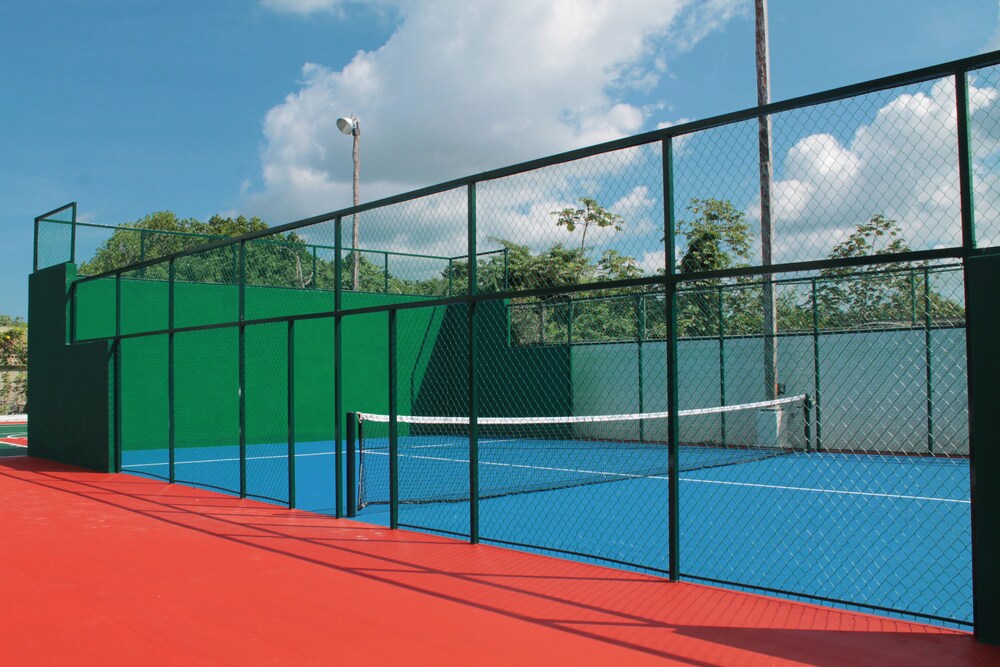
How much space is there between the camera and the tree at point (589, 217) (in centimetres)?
722

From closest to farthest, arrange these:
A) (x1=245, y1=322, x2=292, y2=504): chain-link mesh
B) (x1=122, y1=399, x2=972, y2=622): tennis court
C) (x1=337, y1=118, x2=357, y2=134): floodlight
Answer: (x1=122, y1=399, x2=972, y2=622): tennis court
(x1=245, y1=322, x2=292, y2=504): chain-link mesh
(x1=337, y1=118, x2=357, y2=134): floodlight

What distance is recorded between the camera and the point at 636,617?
4.93m

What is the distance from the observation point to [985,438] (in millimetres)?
4402

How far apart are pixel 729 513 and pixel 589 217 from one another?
3482mm

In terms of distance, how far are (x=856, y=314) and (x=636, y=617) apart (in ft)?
37.4

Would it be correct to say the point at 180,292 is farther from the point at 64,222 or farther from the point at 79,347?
the point at 79,347

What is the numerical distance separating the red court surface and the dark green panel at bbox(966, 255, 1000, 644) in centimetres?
26

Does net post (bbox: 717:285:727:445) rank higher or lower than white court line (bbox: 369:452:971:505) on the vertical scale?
higher

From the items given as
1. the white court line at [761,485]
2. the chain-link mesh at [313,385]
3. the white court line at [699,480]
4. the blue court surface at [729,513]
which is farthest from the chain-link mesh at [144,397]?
the white court line at [761,485]

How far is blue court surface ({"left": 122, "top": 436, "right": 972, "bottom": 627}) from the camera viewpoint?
6.21 metres

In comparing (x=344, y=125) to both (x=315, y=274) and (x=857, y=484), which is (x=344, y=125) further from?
(x=857, y=484)

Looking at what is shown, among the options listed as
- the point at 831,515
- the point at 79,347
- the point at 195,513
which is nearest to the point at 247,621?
the point at 195,513

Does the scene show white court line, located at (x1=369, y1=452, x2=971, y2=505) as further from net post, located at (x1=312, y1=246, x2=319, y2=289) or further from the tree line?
net post, located at (x1=312, y1=246, x2=319, y2=289)

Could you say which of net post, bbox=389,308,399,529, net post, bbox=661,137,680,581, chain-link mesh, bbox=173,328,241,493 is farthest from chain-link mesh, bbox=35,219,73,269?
net post, bbox=661,137,680,581
